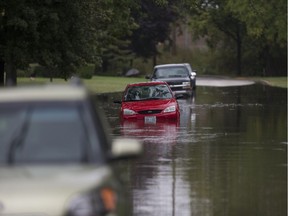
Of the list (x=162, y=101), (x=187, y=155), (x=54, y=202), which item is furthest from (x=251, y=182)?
(x=162, y=101)

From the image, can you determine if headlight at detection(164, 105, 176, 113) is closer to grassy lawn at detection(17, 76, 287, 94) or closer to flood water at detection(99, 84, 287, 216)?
flood water at detection(99, 84, 287, 216)

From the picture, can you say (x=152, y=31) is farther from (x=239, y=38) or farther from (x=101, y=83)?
(x=101, y=83)

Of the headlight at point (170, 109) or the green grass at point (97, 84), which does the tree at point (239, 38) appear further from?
the headlight at point (170, 109)

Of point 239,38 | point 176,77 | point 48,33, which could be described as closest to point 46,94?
point 48,33

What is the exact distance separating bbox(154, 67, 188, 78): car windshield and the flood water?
1482 cm

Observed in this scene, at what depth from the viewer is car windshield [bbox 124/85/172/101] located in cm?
2436

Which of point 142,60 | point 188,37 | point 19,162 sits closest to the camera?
point 19,162

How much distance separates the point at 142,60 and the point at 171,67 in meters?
46.9

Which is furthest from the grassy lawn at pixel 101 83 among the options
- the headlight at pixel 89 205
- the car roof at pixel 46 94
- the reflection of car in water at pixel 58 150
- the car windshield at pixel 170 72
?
the headlight at pixel 89 205

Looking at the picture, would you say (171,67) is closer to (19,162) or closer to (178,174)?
(178,174)

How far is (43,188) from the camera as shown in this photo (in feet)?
18.3

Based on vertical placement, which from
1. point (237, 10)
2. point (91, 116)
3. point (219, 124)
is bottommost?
point (219, 124)

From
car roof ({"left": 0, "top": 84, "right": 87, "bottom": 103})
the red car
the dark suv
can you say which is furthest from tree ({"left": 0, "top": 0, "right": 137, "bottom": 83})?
car roof ({"left": 0, "top": 84, "right": 87, "bottom": 103})

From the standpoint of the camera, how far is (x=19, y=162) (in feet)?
20.8
